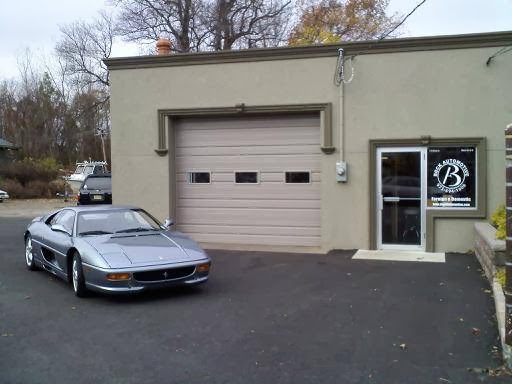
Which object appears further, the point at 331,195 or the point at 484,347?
the point at 331,195

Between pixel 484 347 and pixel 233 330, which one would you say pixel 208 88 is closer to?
pixel 233 330

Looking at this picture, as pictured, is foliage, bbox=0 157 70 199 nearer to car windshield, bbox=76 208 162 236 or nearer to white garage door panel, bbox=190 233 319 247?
white garage door panel, bbox=190 233 319 247

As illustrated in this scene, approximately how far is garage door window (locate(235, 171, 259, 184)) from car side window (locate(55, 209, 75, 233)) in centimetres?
449

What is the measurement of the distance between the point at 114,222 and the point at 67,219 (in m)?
0.85

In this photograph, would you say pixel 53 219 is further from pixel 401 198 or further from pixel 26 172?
pixel 26 172

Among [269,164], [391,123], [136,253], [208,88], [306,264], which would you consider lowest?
[306,264]

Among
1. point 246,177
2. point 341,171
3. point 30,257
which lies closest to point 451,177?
point 341,171

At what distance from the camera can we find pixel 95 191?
19.7 metres

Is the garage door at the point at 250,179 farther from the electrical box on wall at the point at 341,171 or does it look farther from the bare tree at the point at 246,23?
the bare tree at the point at 246,23

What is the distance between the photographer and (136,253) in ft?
25.6

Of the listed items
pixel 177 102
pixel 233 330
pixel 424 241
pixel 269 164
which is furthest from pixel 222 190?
pixel 233 330

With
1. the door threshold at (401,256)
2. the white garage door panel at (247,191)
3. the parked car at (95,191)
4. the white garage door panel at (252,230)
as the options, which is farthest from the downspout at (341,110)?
the parked car at (95,191)

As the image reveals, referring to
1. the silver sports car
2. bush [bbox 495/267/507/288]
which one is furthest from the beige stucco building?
the silver sports car

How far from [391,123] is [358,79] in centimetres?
113
